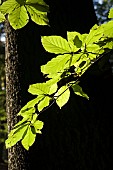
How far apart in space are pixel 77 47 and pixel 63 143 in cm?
100

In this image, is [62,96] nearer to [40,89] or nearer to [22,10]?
[40,89]

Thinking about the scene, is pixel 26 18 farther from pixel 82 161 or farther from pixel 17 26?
pixel 82 161

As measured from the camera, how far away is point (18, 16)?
1.03 m

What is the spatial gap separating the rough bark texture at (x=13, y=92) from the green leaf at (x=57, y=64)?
0.94m

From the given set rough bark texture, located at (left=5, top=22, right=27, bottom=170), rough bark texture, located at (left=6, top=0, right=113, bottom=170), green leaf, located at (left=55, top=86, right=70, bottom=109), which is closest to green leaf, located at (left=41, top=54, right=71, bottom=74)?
green leaf, located at (left=55, top=86, right=70, bottom=109)

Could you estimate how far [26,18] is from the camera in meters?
1.04

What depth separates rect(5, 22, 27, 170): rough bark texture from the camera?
1.79 meters

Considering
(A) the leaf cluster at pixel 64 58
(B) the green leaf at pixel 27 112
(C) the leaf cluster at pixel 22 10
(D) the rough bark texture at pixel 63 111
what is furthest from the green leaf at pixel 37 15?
(D) the rough bark texture at pixel 63 111

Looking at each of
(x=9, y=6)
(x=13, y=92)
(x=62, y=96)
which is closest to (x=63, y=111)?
(x=13, y=92)

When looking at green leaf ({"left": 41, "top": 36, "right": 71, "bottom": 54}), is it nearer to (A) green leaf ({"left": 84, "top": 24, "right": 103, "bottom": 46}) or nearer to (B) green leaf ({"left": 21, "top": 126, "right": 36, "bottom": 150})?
(A) green leaf ({"left": 84, "top": 24, "right": 103, "bottom": 46})

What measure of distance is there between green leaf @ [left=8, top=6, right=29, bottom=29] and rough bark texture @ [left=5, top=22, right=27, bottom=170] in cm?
90

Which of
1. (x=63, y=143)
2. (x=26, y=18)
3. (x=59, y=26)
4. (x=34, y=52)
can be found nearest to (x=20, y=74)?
(x=34, y=52)

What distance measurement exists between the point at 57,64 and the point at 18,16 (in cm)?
27

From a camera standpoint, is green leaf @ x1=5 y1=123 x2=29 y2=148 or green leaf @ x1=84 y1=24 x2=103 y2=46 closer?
green leaf @ x1=84 y1=24 x2=103 y2=46
